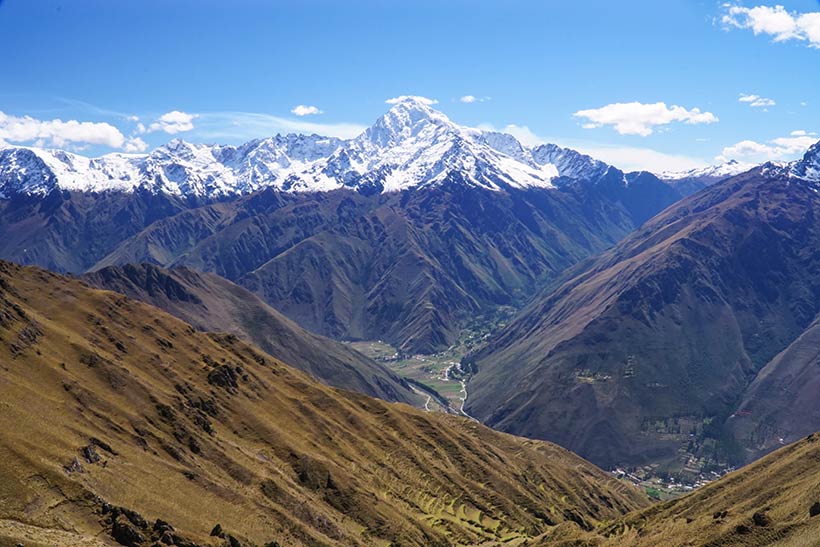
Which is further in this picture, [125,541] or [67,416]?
[67,416]

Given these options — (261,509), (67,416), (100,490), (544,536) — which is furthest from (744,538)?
(67,416)

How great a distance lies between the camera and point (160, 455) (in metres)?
171

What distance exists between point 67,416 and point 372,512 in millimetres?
80462

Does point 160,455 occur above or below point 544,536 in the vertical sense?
above

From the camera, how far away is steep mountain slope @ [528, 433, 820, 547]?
127 metres

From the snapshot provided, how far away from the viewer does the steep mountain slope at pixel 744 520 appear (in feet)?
417

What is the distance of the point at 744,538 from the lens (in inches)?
5044

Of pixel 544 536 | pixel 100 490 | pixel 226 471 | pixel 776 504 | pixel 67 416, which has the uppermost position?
pixel 67 416

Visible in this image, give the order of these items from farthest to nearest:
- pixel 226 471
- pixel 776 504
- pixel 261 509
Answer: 1. pixel 226 471
2. pixel 261 509
3. pixel 776 504

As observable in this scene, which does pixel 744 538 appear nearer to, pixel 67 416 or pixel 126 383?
pixel 67 416

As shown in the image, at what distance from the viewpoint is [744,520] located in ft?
438

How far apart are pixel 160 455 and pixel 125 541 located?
170 feet

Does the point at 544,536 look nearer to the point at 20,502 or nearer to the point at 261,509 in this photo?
the point at 261,509

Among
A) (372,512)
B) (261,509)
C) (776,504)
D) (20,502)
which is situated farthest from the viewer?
(372,512)
